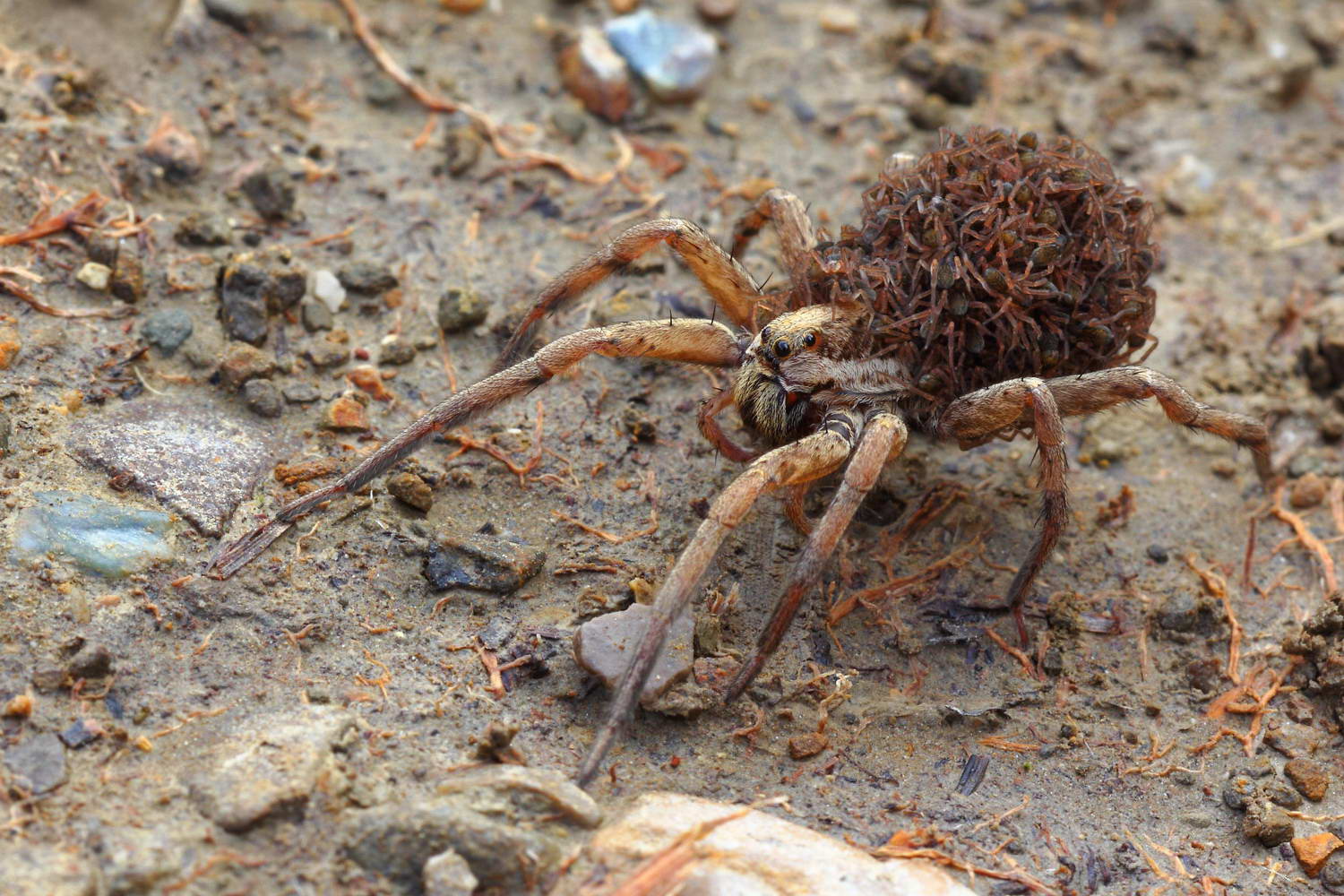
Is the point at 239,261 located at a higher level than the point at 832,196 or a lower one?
lower

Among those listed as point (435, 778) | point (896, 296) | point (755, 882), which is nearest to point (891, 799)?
point (755, 882)

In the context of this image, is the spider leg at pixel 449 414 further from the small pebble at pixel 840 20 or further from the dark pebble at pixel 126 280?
the small pebble at pixel 840 20

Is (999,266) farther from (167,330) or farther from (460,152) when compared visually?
(167,330)

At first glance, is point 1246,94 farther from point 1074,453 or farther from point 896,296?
point 896,296

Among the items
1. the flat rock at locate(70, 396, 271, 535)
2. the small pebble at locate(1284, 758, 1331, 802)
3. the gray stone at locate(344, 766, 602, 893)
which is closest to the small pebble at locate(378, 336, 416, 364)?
the flat rock at locate(70, 396, 271, 535)

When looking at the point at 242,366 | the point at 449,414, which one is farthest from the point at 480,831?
the point at 242,366

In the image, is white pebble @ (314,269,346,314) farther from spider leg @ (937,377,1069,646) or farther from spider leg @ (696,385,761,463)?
spider leg @ (937,377,1069,646)
